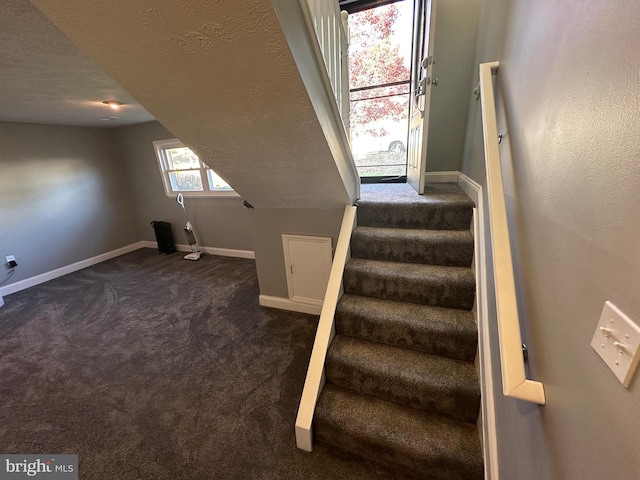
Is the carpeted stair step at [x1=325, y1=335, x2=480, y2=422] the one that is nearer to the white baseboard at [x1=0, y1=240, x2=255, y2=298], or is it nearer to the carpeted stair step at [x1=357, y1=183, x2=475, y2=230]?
the carpeted stair step at [x1=357, y1=183, x2=475, y2=230]

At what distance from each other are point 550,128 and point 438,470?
56.9 inches

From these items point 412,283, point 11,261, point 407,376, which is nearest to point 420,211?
point 412,283

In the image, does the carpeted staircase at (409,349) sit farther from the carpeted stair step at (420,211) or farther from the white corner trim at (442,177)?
the white corner trim at (442,177)

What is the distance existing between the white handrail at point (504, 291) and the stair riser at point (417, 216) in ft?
2.60

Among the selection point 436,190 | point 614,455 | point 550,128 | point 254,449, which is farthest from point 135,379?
point 436,190

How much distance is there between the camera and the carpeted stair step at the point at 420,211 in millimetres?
1813

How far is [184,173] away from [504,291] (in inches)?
183

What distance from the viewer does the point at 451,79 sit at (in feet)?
7.93

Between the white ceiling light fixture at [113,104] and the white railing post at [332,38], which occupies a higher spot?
the white ceiling light fixture at [113,104]

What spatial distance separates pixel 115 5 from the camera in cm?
80

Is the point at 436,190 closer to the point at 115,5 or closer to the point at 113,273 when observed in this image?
the point at 115,5

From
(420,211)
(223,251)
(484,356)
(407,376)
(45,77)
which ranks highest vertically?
(45,77)

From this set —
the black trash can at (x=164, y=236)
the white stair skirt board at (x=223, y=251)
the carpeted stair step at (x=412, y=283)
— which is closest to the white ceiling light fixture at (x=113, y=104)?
the black trash can at (x=164, y=236)

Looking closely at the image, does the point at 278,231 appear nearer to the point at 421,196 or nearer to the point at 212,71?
the point at 421,196
